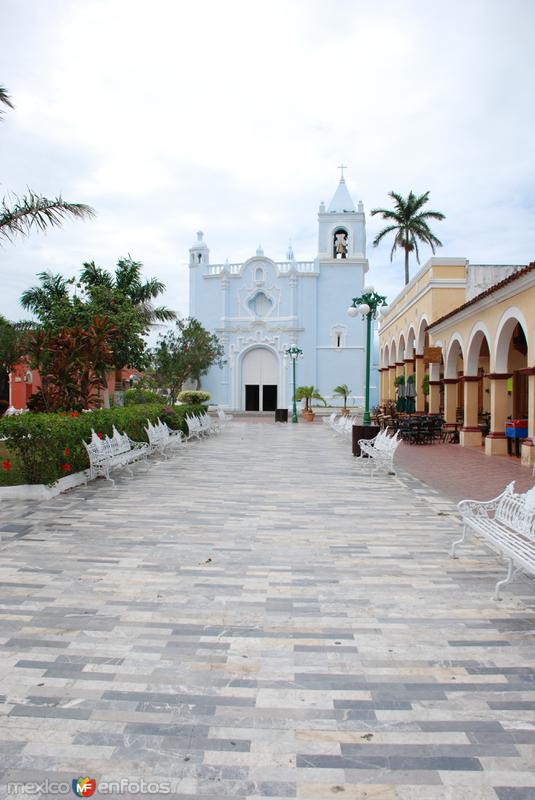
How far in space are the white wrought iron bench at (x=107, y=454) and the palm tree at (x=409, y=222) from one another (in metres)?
31.6

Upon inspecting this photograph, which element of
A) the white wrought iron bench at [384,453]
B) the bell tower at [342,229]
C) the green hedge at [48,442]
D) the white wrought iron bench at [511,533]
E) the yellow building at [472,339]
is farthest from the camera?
the bell tower at [342,229]

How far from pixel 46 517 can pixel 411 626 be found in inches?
197

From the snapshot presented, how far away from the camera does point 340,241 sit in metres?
48.0

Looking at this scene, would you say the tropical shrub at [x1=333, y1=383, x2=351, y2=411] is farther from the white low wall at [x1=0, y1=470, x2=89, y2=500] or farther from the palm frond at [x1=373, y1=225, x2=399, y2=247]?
the white low wall at [x1=0, y1=470, x2=89, y2=500]

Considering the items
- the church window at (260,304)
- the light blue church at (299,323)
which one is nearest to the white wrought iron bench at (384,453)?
the light blue church at (299,323)

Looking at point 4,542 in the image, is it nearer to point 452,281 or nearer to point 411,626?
point 411,626

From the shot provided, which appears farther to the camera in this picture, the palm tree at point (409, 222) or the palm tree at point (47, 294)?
the palm tree at point (409, 222)

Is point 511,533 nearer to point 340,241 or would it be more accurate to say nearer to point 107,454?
point 107,454

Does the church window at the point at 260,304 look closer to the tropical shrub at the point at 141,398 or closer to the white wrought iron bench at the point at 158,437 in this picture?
the tropical shrub at the point at 141,398

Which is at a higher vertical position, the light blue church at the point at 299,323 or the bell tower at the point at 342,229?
the bell tower at the point at 342,229

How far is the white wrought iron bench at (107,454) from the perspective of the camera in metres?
10.1

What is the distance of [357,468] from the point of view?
490 inches

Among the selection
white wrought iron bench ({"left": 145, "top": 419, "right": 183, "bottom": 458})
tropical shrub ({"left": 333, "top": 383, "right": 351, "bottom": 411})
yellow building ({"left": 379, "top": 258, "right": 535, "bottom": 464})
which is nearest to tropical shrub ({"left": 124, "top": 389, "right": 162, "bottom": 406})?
yellow building ({"left": 379, "top": 258, "right": 535, "bottom": 464})

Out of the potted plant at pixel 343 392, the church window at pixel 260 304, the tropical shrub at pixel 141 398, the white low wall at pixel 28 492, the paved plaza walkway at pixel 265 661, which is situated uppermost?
the church window at pixel 260 304
